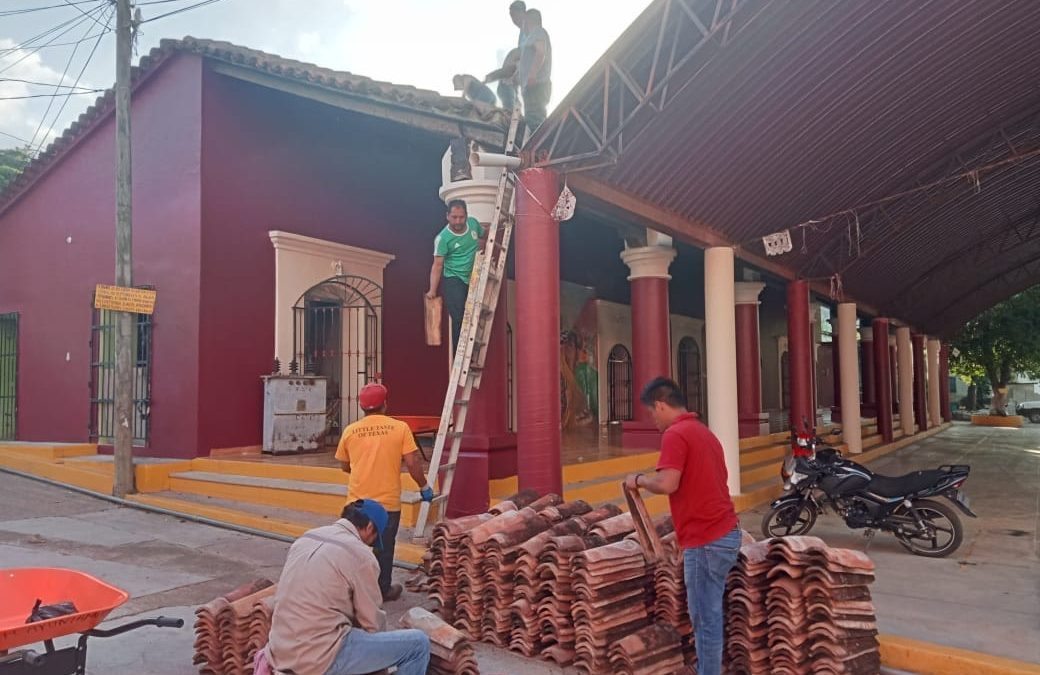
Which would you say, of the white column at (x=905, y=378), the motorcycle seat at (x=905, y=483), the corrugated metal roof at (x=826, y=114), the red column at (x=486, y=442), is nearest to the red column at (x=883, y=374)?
the white column at (x=905, y=378)

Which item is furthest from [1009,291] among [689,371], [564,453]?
[564,453]

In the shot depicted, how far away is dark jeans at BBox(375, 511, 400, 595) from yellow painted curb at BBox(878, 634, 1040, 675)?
3279mm

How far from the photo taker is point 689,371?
19688mm

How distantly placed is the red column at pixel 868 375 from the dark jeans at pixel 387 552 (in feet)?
62.9

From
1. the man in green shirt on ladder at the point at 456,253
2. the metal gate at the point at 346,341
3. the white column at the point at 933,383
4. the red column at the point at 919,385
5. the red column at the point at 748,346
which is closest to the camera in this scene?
the man in green shirt on ladder at the point at 456,253

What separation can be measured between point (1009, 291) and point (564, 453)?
20.6 m

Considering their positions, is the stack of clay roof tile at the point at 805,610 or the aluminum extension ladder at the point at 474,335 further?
the aluminum extension ladder at the point at 474,335

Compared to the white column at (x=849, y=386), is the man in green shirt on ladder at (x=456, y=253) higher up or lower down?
higher up

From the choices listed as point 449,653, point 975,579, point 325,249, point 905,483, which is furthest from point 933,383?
point 449,653

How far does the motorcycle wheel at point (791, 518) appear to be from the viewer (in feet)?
26.0

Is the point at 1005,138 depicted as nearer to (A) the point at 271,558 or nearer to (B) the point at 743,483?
(B) the point at 743,483

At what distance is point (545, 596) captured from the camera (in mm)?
4527

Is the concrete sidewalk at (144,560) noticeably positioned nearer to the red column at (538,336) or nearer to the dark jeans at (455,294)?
the red column at (538,336)

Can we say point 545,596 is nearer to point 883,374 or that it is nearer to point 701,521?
point 701,521
